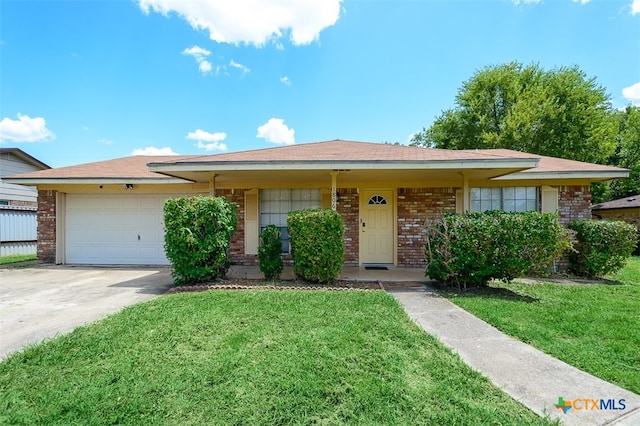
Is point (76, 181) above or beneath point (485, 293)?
above

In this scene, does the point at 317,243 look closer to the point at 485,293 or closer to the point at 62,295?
the point at 485,293

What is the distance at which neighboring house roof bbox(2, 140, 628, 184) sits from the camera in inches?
230

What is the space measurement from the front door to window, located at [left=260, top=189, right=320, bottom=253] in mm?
1422

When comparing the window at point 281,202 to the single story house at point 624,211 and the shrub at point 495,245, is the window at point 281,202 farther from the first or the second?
the single story house at point 624,211

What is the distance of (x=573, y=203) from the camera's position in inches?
319

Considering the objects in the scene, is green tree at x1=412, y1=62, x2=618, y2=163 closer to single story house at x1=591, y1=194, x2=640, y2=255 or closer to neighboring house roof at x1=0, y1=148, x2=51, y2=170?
single story house at x1=591, y1=194, x2=640, y2=255

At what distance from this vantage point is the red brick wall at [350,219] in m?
8.50

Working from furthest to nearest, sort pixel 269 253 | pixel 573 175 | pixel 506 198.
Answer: pixel 506 198
pixel 573 175
pixel 269 253

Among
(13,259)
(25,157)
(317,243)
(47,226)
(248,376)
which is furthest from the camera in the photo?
(25,157)

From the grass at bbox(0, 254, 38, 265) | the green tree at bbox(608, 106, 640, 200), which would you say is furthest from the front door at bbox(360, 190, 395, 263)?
the green tree at bbox(608, 106, 640, 200)

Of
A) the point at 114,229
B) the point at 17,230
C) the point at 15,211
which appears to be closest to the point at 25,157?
the point at 15,211

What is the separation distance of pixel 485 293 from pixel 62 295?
7.62m

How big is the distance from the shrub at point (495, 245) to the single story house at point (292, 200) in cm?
173

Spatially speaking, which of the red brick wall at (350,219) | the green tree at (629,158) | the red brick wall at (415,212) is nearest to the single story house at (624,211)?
the green tree at (629,158)
